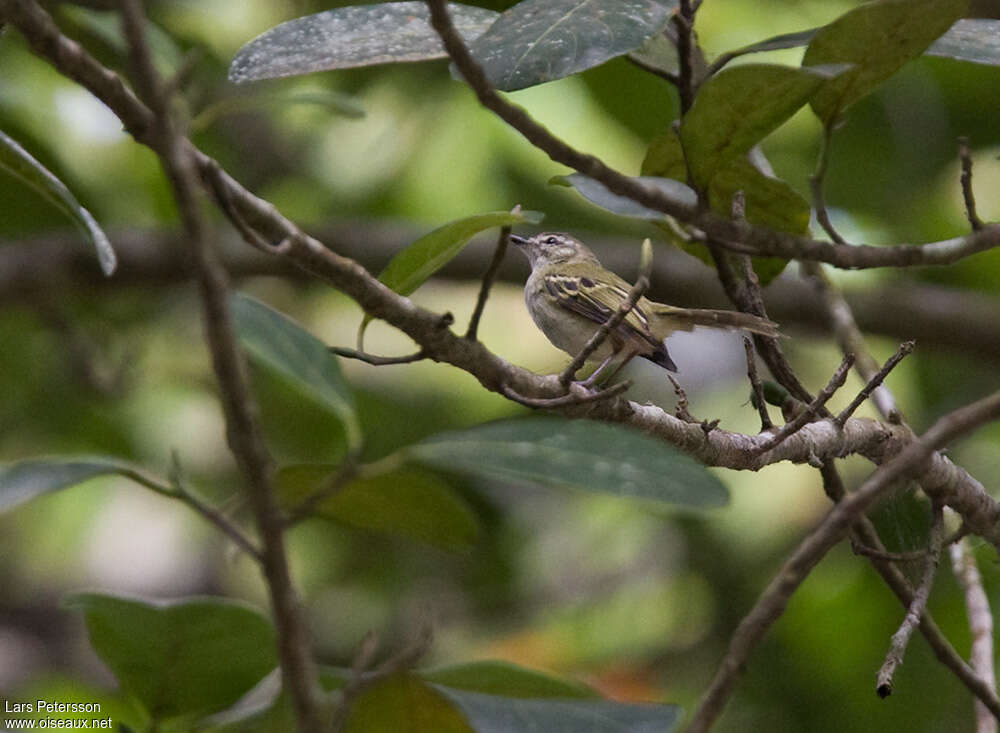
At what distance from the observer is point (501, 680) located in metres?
1.58

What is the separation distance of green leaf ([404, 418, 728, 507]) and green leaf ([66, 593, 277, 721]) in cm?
62

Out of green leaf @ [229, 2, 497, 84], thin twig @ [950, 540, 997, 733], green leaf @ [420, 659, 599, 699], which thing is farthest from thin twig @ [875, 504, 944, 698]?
green leaf @ [229, 2, 497, 84]

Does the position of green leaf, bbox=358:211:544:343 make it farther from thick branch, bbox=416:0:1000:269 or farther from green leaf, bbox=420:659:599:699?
green leaf, bbox=420:659:599:699

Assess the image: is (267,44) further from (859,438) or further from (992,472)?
(992,472)

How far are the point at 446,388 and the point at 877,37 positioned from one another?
2.95 metres

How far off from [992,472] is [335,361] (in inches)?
→ 117

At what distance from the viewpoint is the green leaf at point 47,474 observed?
3.41ft

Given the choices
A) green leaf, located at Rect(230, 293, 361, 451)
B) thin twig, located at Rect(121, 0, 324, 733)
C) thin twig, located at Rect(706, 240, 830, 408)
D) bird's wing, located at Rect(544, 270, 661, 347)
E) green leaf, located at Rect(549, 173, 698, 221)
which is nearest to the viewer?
thin twig, located at Rect(121, 0, 324, 733)

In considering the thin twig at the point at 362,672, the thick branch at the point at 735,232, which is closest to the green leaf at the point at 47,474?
the thin twig at the point at 362,672

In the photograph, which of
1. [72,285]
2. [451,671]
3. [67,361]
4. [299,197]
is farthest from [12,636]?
[451,671]

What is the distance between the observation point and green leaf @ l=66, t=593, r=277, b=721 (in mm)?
1521

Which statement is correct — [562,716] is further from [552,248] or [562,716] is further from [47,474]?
[552,248]

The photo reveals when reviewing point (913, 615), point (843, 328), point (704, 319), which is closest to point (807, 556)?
point (913, 615)

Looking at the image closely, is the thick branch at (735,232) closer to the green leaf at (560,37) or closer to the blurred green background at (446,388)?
the green leaf at (560,37)
